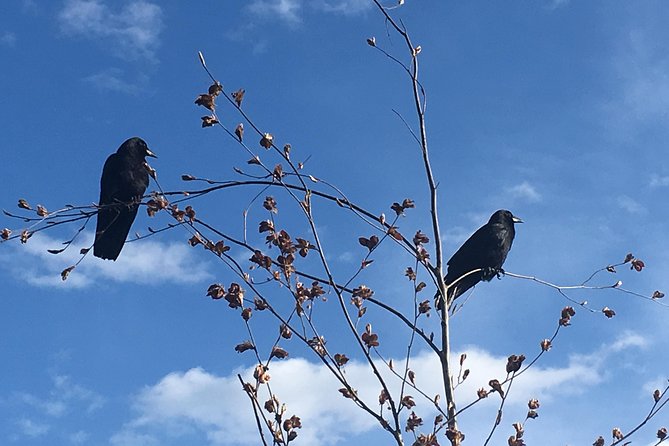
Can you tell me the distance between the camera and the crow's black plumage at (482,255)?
7.44 m

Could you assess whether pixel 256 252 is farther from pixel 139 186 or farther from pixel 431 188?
pixel 139 186

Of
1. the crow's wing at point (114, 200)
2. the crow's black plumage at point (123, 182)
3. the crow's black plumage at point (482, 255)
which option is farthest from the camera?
the crow's black plumage at point (482, 255)

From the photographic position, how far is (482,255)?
24.7 ft

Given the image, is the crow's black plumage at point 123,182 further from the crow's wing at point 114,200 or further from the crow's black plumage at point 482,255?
the crow's black plumage at point 482,255

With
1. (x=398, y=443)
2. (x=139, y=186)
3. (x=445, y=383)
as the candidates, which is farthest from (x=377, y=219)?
(x=139, y=186)

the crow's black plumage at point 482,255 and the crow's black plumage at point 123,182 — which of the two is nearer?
the crow's black plumage at point 123,182

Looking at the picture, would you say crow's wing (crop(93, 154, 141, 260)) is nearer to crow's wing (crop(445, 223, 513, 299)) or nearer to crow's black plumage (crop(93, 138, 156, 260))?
crow's black plumage (crop(93, 138, 156, 260))

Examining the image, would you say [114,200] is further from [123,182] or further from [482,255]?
[482,255]

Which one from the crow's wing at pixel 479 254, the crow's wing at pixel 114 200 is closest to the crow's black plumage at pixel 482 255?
the crow's wing at pixel 479 254

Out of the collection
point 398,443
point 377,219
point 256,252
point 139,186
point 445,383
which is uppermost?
point 139,186

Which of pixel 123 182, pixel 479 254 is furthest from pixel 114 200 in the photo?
pixel 479 254

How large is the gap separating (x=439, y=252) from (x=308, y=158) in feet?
2.28

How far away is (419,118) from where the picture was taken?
341 cm

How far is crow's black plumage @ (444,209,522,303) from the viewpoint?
744 centimetres
